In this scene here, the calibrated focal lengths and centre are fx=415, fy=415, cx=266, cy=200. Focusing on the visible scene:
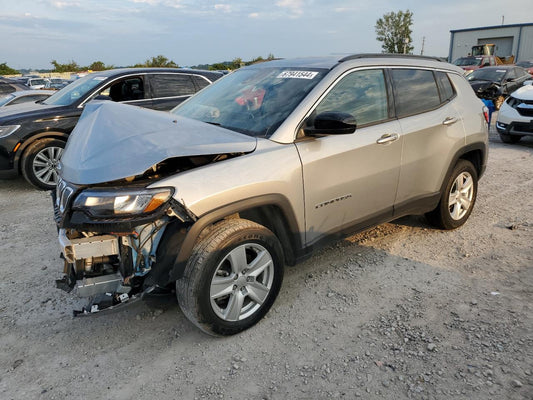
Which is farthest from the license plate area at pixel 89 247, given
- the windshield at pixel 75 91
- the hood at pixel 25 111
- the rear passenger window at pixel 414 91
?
the windshield at pixel 75 91

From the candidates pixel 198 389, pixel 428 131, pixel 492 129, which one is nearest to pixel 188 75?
pixel 428 131

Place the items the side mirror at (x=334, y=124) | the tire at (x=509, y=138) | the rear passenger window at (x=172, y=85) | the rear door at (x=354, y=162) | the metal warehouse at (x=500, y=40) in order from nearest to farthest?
1. the side mirror at (x=334, y=124)
2. the rear door at (x=354, y=162)
3. the rear passenger window at (x=172, y=85)
4. the tire at (x=509, y=138)
5. the metal warehouse at (x=500, y=40)

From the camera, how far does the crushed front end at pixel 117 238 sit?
2.33 m

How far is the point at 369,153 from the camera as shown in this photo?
10.9 feet

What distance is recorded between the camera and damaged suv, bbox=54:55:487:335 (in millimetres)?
2441

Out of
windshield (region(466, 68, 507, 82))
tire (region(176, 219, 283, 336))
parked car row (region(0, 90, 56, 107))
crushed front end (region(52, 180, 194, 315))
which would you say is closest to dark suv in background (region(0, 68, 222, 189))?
parked car row (region(0, 90, 56, 107))

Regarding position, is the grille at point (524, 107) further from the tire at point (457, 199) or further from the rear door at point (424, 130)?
the rear door at point (424, 130)

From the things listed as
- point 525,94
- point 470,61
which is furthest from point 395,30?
point 525,94

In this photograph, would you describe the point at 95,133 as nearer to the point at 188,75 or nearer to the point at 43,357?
the point at 43,357

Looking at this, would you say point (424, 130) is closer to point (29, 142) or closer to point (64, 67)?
point (29, 142)

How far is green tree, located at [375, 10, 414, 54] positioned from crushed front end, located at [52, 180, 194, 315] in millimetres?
44148

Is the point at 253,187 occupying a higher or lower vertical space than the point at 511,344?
higher

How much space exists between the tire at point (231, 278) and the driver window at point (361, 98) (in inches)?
42.5

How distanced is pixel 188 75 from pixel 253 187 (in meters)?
5.39
